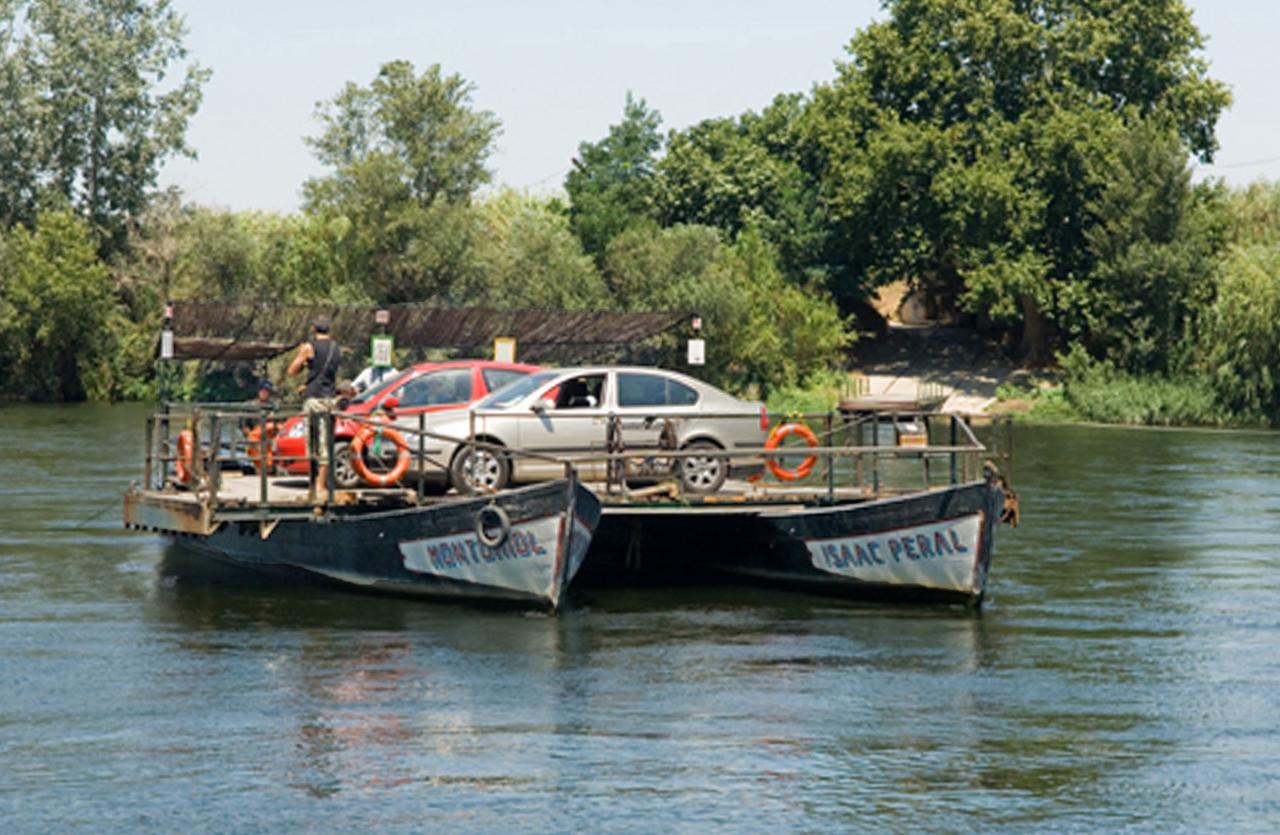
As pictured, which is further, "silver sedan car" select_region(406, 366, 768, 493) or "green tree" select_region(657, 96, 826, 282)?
"green tree" select_region(657, 96, 826, 282)

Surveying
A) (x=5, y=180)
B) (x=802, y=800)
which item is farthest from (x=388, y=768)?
(x=5, y=180)

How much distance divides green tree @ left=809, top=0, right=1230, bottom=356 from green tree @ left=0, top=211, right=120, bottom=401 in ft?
98.7

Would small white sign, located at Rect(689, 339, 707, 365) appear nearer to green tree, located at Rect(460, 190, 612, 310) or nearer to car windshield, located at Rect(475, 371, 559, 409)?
car windshield, located at Rect(475, 371, 559, 409)

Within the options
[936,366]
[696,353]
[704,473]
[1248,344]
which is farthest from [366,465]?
[936,366]

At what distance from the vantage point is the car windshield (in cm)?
2364

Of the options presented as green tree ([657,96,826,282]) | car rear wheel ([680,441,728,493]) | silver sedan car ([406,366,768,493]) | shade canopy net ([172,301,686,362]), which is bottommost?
car rear wheel ([680,441,728,493])

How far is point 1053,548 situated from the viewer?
28688mm

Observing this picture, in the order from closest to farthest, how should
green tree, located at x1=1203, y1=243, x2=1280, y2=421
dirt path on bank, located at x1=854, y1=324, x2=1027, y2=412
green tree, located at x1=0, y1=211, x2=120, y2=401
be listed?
1. green tree, located at x1=1203, y1=243, x2=1280, y2=421
2. dirt path on bank, located at x1=854, y1=324, x2=1027, y2=412
3. green tree, located at x1=0, y1=211, x2=120, y2=401

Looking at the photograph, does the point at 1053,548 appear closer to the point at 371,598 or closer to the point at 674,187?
the point at 371,598

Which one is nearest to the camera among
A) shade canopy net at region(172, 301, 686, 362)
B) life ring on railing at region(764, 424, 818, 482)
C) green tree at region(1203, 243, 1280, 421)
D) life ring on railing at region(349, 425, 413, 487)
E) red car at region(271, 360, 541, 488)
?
life ring on railing at region(349, 425, 413, 487)

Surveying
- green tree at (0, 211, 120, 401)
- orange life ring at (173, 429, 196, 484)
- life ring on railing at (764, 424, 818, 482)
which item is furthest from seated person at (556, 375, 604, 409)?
green tree at (0, 211, 120, 401)

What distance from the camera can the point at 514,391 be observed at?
23984mm

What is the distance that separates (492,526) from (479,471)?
2144 mm

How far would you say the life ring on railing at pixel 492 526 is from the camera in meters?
20.4
